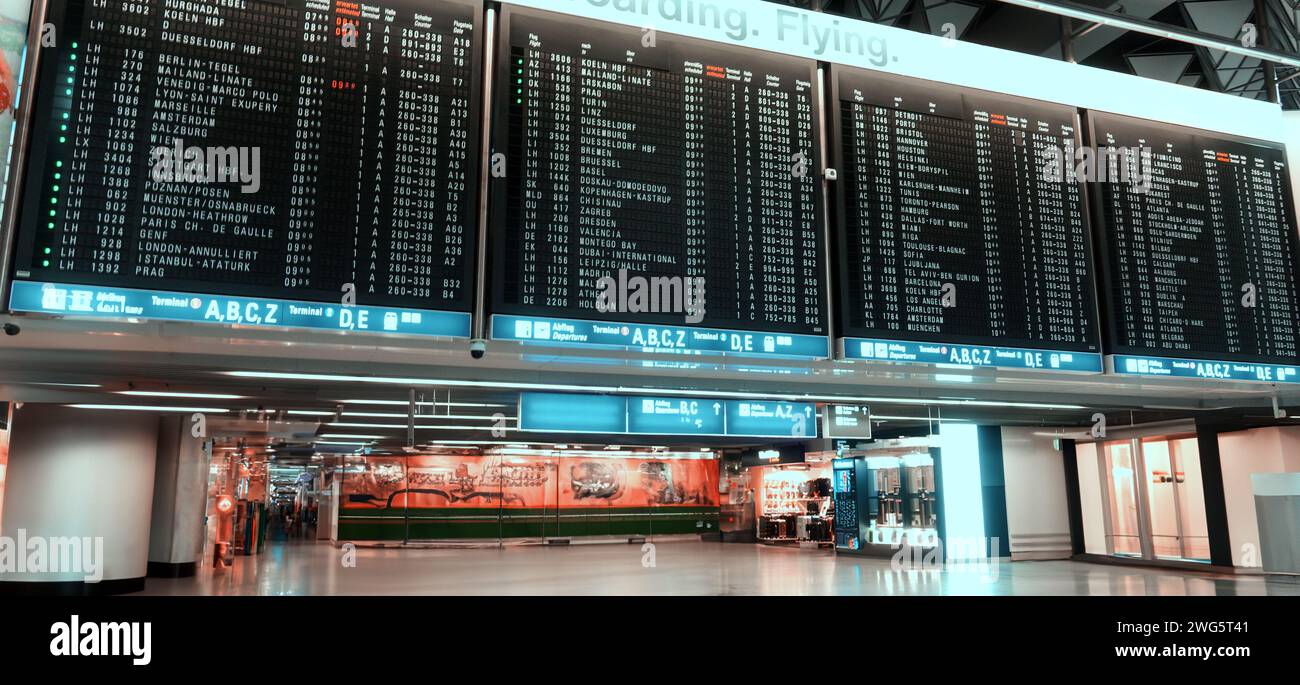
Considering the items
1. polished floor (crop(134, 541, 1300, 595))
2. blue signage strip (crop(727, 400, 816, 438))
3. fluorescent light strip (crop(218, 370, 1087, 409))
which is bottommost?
polished floor (crop(134, 541, 1300, 595))

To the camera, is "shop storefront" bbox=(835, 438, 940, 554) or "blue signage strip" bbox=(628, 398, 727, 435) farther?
"shop storefront" bbox=(835, 438, 940, 554)

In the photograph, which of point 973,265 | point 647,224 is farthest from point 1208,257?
point 647,224

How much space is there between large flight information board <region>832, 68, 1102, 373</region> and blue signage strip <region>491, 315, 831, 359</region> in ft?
2.13

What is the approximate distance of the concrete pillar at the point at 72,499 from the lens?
1070cm

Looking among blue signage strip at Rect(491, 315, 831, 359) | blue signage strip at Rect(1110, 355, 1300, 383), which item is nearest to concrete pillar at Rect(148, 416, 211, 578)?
blue signage strip at Rect(491, 315, 831, 359)

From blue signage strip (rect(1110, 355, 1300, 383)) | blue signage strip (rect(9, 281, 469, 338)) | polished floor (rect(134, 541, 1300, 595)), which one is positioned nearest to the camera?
blue signage strip (rect(9, 281, 469, 338))

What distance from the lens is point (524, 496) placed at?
24797mm

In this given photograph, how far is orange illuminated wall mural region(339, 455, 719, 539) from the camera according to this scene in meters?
23.9

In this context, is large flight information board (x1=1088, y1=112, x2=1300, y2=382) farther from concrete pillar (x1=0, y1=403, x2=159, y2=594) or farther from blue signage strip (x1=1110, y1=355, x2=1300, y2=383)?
concrete pillar (x1=0, y1=403, x2=159, y2=594)

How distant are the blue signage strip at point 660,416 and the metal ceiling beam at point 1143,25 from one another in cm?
433

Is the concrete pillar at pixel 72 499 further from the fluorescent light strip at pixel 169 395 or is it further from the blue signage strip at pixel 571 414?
the blue signage strip at pixel 571 414

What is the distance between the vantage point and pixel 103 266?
5.64 metres
